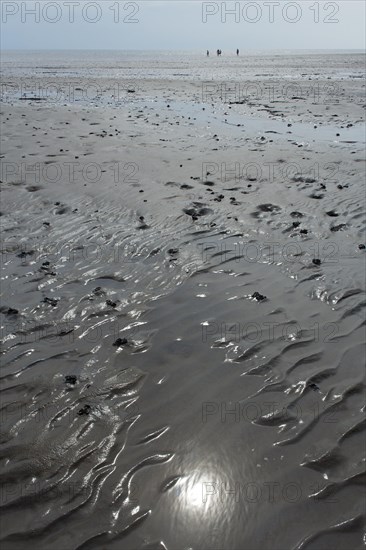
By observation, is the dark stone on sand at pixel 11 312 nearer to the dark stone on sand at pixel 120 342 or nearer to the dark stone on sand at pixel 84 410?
the dark stone on sand at pixel 120 342

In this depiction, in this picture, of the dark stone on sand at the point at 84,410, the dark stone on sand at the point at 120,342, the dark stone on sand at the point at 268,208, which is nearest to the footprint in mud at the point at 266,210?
the dark stone on sand at the point at 268,208

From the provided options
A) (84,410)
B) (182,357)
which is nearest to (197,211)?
(182,357)

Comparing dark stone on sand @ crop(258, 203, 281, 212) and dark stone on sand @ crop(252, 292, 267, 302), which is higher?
dark stone on sand @ crop(258, 203, 281, 212)

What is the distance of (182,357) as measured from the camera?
18.4 ft

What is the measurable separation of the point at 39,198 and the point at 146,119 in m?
11.6

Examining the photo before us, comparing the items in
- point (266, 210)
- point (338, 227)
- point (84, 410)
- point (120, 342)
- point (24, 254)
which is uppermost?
point (266, 210)

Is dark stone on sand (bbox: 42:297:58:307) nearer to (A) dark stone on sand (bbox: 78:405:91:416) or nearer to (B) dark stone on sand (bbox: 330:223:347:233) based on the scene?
(A) dark stone on sand (bbox: 78:405:91:416)

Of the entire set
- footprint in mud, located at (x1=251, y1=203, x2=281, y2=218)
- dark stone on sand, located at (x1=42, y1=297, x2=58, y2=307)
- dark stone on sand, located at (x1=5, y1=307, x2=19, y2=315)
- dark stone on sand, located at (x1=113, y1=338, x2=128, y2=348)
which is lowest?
dark stone on sand, located at (x1=113, y1=338, x2=128, y2=348)

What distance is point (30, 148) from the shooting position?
15016 mm

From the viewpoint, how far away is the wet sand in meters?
3.75

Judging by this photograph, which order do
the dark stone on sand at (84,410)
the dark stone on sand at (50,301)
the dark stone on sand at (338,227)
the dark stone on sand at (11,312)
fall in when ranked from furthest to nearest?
the dark stone on sand at (338,227)
the dark stone on sand at (50,301)
the dark stone on sand at (11,312)
the dark stone on sand at (84,410)

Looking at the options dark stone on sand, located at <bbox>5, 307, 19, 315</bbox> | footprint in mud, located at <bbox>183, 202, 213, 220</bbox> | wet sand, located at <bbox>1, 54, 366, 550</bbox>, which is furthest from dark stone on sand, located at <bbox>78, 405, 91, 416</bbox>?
footprint in mud, located at <bbox>183, 202, 213, 220</bbox>

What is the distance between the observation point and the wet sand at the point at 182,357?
3.75 meters

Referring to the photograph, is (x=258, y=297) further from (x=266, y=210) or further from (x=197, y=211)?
(x=266, y=210)
